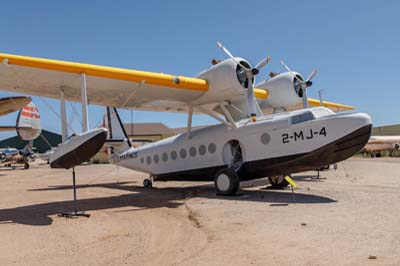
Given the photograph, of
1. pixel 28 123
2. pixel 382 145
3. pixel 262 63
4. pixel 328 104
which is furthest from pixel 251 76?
pixel 382 145

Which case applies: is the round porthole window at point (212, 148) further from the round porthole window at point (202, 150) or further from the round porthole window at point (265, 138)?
the round porthole window at point (265, 138)

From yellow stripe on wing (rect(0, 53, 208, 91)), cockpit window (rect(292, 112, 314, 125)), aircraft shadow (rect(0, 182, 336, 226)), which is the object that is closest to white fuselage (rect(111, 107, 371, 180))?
cockpit window (rect(292, 112, 314, 125))

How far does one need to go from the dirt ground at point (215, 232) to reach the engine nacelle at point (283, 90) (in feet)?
18.1

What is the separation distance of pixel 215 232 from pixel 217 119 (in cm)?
675

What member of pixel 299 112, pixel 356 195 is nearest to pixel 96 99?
pixel 299 112

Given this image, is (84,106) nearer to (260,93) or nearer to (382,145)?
(260,93)

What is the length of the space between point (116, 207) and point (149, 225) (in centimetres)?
314

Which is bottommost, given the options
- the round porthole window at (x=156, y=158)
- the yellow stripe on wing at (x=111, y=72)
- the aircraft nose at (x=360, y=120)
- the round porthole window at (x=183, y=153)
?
the round porthole window at (x=156, y=158)

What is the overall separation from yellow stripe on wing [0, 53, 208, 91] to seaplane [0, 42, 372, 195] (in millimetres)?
25

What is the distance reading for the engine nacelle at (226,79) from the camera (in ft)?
38.1

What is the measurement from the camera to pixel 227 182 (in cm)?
1148

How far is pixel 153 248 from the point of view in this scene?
5.51 m

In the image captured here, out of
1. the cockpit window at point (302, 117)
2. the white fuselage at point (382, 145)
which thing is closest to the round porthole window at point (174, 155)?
the cockpit window at point (302, 117)

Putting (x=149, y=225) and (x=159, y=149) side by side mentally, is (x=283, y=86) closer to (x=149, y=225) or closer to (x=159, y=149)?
(x=159, y=149)
